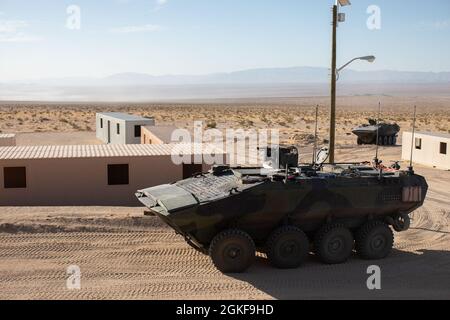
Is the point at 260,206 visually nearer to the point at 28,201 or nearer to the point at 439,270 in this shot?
the point at 439,270

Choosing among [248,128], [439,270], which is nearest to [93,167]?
[439,270]

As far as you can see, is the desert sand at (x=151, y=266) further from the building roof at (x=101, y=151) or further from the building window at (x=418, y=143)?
the building window at (x=418, y=143)

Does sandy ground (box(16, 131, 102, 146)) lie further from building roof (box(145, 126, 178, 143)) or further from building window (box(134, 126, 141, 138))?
building roof (box(145, 126, 178, 143))

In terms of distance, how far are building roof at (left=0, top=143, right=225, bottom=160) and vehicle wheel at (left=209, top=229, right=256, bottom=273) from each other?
7.09m

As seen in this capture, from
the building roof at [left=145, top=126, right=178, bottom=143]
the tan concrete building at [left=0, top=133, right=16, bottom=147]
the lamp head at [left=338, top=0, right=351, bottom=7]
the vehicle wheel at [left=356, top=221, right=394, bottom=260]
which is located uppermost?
the lamp head at [left=338, top=0, right=351, bottom=7]

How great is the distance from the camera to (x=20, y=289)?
33.5ft

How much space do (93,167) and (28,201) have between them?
1927mm

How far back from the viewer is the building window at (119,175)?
1759 cm

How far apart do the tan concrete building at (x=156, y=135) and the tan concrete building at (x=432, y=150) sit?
1053 cm

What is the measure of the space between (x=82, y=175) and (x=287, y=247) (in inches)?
302

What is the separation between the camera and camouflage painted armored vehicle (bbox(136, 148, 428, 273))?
1108cm

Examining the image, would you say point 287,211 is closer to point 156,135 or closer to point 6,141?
point 156,135

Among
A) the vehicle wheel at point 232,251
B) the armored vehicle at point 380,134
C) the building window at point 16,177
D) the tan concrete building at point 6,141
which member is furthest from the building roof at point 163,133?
the armored vehicle at point 380,134

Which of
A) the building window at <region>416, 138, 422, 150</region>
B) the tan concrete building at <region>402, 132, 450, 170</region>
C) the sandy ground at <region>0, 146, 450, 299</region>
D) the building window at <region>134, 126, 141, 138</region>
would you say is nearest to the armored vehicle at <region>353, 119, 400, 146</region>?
the building window at <region>416, 138, 422, 150</region>
